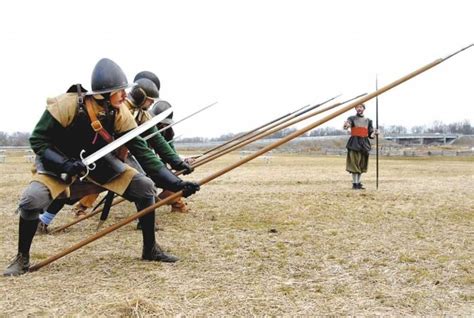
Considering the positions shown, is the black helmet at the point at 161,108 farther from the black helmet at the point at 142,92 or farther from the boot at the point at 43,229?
the boot at the point at 43,229

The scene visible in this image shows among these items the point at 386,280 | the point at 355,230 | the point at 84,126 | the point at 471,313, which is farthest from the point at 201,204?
the point at 471,313

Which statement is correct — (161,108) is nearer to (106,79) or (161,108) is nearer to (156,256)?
(106,79)

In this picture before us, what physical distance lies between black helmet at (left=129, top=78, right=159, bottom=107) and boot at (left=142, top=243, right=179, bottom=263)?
6.87ft

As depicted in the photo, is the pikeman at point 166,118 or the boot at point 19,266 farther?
the pikeman at point 166,118

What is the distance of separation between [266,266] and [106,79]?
204 cm

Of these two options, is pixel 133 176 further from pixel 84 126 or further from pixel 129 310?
pixel 129 310

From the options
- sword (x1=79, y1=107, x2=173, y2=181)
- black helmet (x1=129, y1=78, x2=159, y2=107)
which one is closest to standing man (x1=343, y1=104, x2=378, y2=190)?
black helmet (x1=129, y1=78, x2=159, y2=107)

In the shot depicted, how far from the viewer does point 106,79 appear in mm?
3953

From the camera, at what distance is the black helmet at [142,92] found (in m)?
5.70

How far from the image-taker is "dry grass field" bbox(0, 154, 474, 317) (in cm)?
309

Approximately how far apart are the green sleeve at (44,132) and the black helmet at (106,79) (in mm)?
394

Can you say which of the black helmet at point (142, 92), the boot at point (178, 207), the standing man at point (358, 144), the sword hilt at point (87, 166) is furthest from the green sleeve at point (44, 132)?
the standing man at point (358, 144)

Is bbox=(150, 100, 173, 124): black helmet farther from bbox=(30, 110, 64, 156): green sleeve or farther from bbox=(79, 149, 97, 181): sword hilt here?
bbox=(30, 110, 64, 156): green sleeve

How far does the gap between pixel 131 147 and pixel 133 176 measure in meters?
0.28
